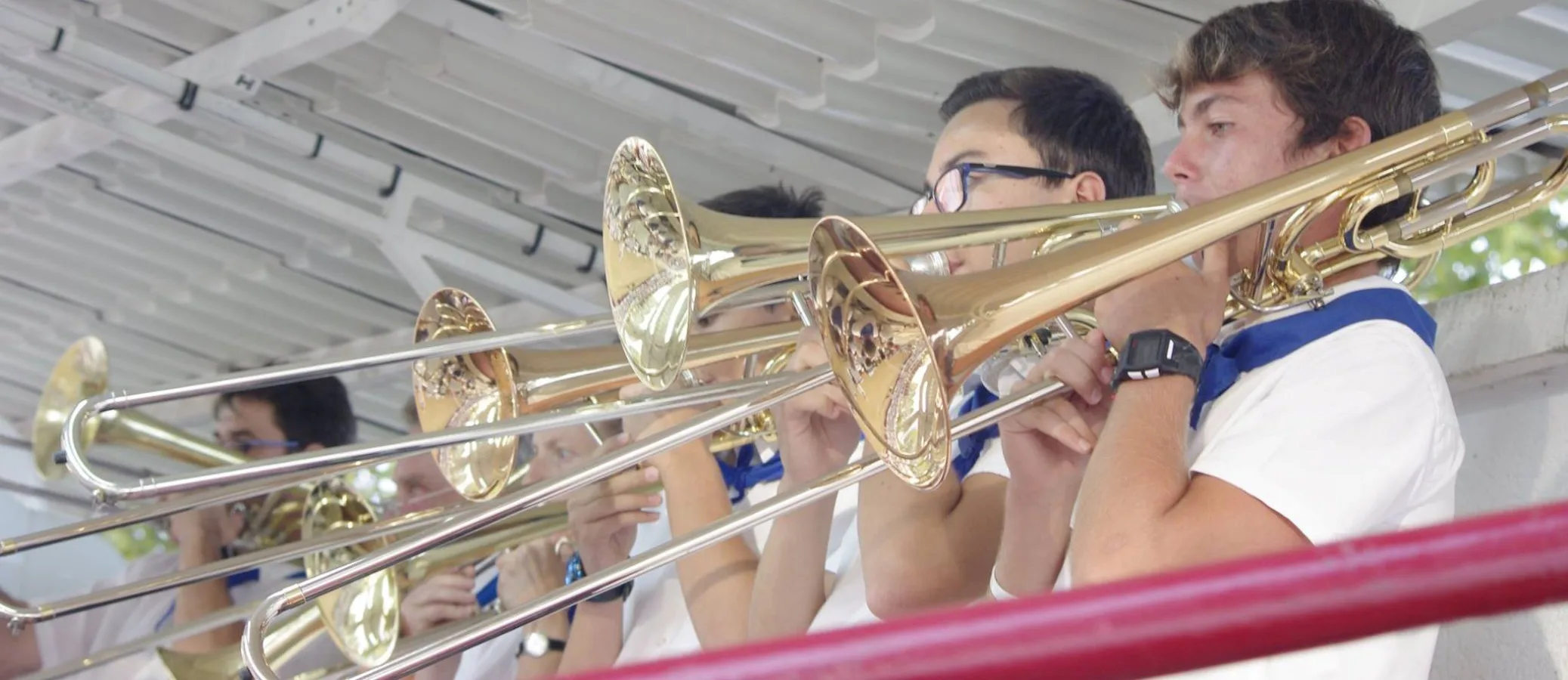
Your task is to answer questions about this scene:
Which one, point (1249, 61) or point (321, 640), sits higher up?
point (1249, 61)

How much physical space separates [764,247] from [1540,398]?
118cm

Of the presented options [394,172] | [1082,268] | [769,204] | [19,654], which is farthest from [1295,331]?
[394,172]

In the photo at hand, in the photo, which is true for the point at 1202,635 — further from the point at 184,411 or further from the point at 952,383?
the point at 184,411

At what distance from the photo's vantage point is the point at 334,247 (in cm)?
679

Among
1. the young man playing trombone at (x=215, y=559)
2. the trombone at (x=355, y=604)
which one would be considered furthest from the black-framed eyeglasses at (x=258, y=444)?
the trombone at (x=355, y=604)

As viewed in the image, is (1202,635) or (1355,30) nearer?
(1202,635)

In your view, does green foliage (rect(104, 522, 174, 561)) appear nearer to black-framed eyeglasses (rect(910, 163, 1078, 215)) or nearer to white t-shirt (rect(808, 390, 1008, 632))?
white t-shirt (rect(808, 390, 1008, 632))

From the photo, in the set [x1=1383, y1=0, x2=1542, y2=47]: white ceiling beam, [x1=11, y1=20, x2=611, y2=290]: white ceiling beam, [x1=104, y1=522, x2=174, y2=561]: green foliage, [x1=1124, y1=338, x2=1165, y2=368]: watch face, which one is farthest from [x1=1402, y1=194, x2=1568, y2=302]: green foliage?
[x1=104, y1=522, x2=174, y2=561]: green foliage

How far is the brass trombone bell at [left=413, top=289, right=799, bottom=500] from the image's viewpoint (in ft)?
9.07

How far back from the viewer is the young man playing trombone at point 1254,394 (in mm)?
1845

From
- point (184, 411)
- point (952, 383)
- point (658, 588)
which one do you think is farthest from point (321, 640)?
point (184, 411)

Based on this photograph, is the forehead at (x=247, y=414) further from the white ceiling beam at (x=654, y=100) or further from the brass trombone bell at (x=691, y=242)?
the brass trombone bell at (x=691, y=242)

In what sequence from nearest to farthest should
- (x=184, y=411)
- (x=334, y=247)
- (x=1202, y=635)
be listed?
(x=1202, y=635) → (x=334, y=247) → (x=184, y=411)

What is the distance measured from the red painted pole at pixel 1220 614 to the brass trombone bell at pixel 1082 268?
1184mm
